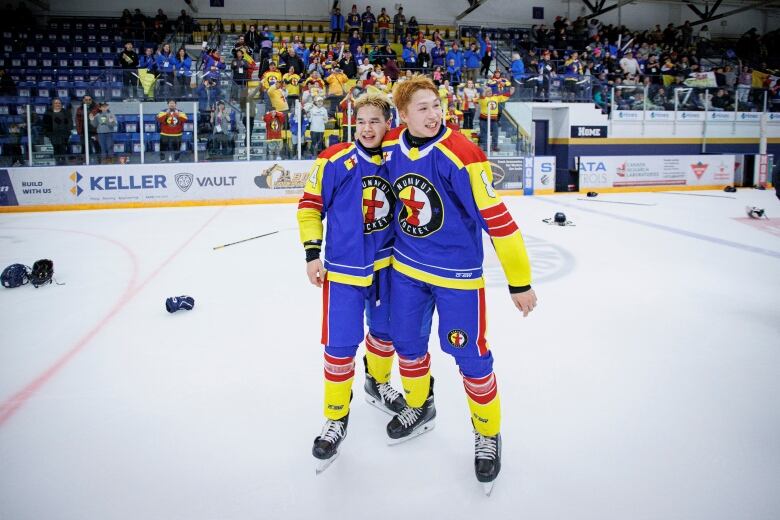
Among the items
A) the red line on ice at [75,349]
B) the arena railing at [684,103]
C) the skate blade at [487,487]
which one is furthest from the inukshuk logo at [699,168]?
the skate blade at [487,487]

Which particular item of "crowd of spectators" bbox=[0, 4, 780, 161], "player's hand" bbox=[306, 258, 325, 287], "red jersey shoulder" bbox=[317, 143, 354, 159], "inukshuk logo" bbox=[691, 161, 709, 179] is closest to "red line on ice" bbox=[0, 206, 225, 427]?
"player's hand" bbox=[306, 258, 325, 287]

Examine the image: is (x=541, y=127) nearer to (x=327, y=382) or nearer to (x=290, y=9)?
(x=290, y=9)

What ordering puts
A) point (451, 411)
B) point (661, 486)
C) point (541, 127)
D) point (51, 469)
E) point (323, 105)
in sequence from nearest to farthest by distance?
point (661, 486) < point (51, 469) < point (451, 411) < point (323, 105) < point (541, 127)

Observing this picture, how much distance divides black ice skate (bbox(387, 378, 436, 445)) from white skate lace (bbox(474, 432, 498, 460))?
0.33 m

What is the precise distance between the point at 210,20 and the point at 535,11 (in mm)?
13051

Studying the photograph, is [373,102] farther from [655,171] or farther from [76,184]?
[655,171]

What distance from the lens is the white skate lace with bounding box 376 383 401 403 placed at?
2546mm

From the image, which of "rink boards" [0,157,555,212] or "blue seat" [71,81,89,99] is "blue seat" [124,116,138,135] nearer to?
"rink boards" [0,157,555,212]

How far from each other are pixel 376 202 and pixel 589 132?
48.6 feet

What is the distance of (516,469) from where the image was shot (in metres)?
2.07

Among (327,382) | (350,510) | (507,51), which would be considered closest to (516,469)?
(350,510)

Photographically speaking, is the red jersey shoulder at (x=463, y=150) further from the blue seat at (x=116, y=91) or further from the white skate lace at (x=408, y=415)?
the blue seat at (x=116, y=91)

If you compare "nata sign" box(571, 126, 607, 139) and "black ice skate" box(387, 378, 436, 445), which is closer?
"black ice skate" box(387, 378, 436, 445)

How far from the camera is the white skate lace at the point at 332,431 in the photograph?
2132mm
